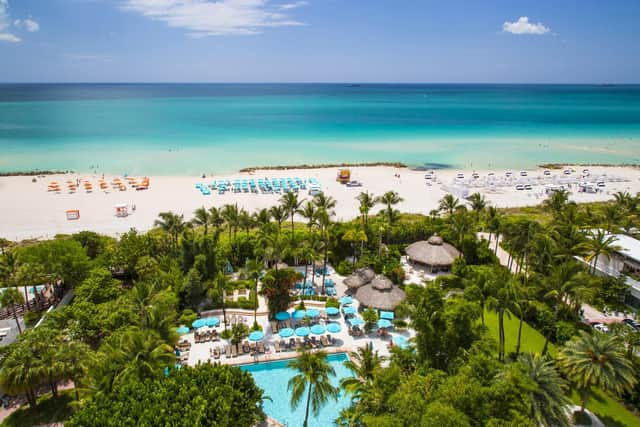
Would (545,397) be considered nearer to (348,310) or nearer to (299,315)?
(348,310)

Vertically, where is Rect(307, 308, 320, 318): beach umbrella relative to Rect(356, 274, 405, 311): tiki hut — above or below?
below

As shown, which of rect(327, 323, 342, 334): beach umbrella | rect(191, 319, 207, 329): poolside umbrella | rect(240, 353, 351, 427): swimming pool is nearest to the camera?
rect(240, 353, 351, 427): swimming pool

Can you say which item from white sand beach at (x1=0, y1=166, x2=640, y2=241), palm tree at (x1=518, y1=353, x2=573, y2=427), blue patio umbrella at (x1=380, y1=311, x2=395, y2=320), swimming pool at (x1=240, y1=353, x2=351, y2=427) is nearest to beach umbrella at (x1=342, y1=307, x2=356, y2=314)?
blue patio umbrella at (x1=380, y1=311, x2=395, y2=320)

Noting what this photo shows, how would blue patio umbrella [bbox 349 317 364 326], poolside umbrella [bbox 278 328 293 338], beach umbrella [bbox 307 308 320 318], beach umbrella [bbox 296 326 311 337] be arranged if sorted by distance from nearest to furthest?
1. beach umbrella [bbox 296 326 311 337]
2. poolside umbrella [bbox 278 328 293 338]
3. blue patio umbrella [bbox 349 317 364 326]
4. beach umbrella [bbox 307 308 320 318]

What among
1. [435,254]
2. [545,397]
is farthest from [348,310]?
→ [545,397]

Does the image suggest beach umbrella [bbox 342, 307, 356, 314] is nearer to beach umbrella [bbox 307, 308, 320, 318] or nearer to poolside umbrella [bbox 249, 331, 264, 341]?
beach umbrella [bbox 307, 308, 320, 318]

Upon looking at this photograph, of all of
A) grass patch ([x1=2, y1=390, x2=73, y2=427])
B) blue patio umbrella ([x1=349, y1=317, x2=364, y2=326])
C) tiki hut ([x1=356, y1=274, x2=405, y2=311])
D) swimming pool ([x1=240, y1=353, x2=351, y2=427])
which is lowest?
swimming pool ([x1=240, y1=353, x2=351, y2=427])

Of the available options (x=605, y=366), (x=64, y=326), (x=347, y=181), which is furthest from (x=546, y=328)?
(x=347, y=181)

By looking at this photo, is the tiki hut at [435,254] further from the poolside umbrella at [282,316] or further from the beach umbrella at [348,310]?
the poolside umbrella at [282,316]
